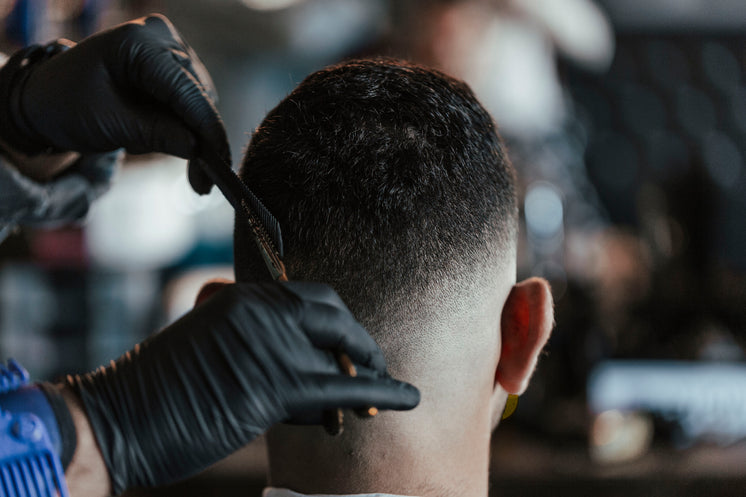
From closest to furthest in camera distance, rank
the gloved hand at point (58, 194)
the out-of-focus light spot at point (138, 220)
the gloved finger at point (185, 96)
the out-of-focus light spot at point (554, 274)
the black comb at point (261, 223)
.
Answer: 1. the black comb at point (261, 223)
2. the gloved finger at point (185, 96)
3. the gloved hand at point (58, 194)
4. the out-of-focus light spot at point (554, 274)
5. the out-of-focus light spot at point (138, 220)

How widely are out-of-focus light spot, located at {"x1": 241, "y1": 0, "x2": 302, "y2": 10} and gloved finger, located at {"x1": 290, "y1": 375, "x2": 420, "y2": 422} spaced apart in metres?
3.17

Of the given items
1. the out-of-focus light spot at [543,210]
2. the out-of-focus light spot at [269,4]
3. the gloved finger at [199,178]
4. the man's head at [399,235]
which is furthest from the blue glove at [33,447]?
the out-of-focus light spot at [269,4]

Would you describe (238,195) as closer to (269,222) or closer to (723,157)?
(269,222)

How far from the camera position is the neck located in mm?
987

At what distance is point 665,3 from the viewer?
4.93 m

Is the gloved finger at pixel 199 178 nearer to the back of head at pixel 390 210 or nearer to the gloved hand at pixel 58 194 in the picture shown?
the back of head at pixel 390 210

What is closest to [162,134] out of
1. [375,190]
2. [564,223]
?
[375,190]

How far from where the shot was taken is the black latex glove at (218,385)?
74cm

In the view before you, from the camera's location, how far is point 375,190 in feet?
3.16

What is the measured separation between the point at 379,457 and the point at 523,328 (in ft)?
0.96

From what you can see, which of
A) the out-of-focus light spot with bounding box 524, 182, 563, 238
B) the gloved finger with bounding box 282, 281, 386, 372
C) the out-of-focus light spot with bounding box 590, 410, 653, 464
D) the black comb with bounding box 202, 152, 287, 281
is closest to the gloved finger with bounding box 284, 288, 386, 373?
the gloved finger with bounding box 282, 281, 386, 372

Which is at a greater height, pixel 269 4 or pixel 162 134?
pixel 269 4

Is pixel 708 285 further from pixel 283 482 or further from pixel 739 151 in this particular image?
pixel 283 482

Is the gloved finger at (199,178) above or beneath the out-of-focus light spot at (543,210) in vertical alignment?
beneath
